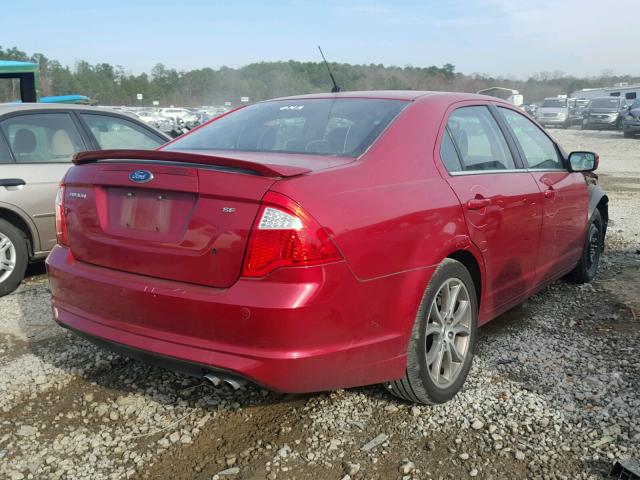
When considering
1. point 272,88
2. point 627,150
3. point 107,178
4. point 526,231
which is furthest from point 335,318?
point 272,88

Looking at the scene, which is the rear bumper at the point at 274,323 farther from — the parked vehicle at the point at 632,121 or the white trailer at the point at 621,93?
the white trailer at the point at 621,93

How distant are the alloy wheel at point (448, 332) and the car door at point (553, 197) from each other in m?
1.12

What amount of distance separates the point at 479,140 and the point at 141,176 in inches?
80.5

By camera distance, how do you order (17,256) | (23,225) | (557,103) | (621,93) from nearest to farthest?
(17,256) → (23,225) → (557,103) → (621,93)

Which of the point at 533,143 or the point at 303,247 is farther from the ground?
the point at 533,143

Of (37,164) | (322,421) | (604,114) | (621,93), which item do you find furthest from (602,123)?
(322,421)

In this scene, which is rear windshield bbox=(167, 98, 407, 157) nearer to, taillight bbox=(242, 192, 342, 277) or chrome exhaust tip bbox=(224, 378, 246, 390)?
taillight bbox=(242, 192, 342, 277)

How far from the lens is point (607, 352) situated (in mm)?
3859

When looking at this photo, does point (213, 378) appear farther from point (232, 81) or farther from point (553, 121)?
point (232, 81)

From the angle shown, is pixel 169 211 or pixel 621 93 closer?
pixel 169 211

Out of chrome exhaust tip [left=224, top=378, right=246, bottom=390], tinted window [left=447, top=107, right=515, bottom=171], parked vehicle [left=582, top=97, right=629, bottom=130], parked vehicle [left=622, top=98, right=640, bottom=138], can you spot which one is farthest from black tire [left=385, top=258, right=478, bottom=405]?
parked vehicle [left=582, top=97, right=629, bottom=130]

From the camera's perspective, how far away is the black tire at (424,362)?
9.53 ft

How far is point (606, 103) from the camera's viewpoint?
31938 mm

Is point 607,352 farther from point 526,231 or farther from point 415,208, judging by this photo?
point 415,208
